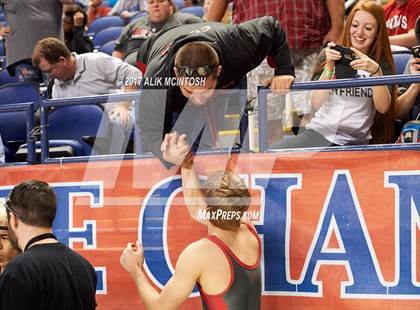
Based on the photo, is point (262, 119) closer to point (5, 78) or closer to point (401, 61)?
point (401, 61)

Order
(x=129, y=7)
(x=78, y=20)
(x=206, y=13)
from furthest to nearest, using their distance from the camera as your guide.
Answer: (x=129, y=7)
(x=78, y=20)
(x=206, y=13)

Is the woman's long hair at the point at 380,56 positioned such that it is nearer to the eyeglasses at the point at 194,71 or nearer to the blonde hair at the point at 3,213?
the eyeglasses at the point at 194,71

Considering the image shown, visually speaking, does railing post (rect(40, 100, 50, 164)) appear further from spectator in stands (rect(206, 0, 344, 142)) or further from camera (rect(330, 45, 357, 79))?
camera (rect(330, 45, 357, 79))

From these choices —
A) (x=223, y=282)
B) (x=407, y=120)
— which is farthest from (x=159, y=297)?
(x=407, y=120)

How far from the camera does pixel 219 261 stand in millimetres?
4973

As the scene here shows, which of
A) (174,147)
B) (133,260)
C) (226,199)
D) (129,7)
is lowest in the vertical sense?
(133,260)

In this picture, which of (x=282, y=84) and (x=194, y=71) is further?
(x=282, y=84)

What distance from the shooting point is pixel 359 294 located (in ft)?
17.4

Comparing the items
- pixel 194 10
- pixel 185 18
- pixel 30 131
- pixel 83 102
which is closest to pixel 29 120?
pixel 30 131

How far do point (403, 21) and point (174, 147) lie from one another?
2.64m

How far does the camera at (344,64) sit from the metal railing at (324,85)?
0.27 meters

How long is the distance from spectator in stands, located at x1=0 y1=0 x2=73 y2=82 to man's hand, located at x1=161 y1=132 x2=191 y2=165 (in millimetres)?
3280

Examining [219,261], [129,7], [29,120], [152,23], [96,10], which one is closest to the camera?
[219,261]

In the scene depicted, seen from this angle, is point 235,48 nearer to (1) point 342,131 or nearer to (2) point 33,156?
(1) point 342,131
